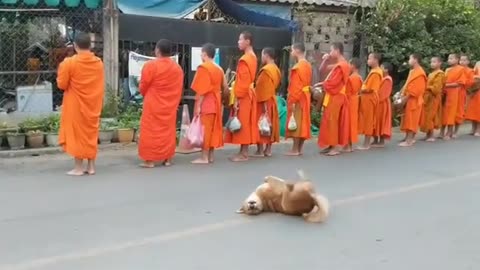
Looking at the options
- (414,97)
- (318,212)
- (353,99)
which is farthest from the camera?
(414,97)

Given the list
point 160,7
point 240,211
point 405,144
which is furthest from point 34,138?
point 405,144

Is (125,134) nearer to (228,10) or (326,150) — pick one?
(326,150)

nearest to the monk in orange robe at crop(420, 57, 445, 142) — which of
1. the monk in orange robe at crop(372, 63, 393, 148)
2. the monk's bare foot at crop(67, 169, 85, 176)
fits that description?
the monk in orange robe at crop(372, 63, 393, 148)

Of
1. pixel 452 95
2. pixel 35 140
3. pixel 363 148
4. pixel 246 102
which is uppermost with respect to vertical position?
pixel 246 102

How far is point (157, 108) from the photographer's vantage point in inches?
335

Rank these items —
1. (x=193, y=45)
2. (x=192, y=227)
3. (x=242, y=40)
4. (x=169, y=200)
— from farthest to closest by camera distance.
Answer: (x=193, y=45), (x=242, y=40), (x=169, y=200), (x=192, y=227)

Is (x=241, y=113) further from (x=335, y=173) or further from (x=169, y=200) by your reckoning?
(x=169, y=200)

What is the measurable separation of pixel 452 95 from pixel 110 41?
645 centimetres

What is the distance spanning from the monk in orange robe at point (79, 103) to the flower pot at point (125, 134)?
6.49 feet

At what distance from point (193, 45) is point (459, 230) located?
6619 mm

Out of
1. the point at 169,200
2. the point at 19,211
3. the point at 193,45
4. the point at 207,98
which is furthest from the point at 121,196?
the point at 193,45

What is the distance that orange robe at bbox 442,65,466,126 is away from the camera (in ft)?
41.9

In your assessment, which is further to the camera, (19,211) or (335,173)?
(335,173)

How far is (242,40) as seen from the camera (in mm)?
9289
